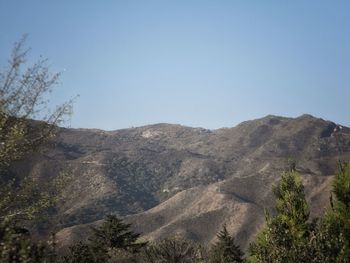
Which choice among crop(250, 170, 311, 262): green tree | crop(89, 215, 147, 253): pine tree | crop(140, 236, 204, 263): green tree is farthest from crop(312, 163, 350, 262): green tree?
crop(140, 236, 204, 263): green tree

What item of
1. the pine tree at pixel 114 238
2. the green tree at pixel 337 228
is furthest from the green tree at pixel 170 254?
the green tree at pixel 337 228

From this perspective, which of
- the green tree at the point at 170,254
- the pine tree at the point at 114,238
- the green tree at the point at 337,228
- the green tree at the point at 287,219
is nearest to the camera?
the green tree at the point at 337,228

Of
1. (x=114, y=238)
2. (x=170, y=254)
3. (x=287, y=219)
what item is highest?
(x=287, y=219)

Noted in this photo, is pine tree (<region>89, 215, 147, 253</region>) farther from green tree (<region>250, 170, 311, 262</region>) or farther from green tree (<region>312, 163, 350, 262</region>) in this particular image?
green tree (<region>312, 163, 350, 262</region>)

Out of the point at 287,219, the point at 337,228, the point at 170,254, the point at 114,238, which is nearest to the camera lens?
the point at 337,228

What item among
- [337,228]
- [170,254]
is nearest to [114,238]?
[170,254]

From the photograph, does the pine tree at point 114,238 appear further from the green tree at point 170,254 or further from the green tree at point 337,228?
the green tree at point 337,228

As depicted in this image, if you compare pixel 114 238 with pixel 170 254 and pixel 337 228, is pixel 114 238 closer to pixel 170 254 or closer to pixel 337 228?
pixel 170 254

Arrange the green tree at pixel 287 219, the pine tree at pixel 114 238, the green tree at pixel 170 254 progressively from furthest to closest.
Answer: the green tree at pixel 170 254 < the pine tree at pixel 114 238 < the green tree at pixel 287 219

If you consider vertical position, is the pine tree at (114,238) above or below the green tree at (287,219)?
below

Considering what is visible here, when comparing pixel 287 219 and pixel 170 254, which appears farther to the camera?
pixel 170 254

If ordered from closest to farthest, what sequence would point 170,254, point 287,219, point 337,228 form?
point 337,228 < point 287,219 < point 170,254

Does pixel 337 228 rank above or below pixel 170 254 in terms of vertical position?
above

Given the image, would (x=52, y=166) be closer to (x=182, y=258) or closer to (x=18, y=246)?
(x=182, y=258)
